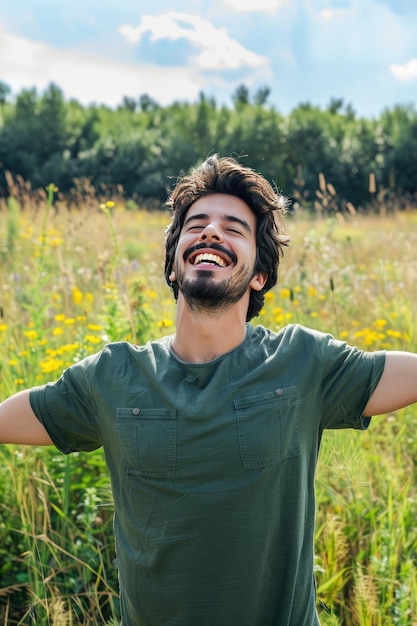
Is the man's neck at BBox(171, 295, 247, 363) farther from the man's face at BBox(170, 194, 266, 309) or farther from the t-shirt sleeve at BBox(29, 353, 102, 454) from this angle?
the t-shirt sleeve at BBox(29, 353, 102, 454)

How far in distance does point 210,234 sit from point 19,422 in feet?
2.26

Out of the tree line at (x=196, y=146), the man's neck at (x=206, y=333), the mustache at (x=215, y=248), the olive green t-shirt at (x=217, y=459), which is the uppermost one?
the tree line at (x=196, y=146)

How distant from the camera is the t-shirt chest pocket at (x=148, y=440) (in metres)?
1.68

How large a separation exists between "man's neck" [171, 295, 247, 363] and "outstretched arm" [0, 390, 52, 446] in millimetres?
405

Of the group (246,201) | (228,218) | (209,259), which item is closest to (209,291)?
(209,259)

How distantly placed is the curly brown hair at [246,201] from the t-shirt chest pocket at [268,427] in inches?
16.8

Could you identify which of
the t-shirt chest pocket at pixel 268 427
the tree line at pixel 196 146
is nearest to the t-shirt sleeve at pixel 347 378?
the t-shirt chest pocket at pixel 268 427

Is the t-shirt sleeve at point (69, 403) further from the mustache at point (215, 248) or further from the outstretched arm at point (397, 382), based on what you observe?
the outstretched arm at point (397, 382)

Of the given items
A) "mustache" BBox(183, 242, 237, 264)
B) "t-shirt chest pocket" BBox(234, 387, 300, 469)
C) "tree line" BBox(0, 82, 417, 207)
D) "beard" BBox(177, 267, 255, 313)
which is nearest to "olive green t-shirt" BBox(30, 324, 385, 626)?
"t-shirt chest pocket" BBox(234, 387, 300, 469)

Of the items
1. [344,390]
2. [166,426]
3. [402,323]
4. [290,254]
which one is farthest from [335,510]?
[290,254]

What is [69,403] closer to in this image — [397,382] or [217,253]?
[217,253]

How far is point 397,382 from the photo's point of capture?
177 cm

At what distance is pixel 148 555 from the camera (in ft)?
5.64

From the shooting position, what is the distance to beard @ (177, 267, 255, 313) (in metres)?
1.76
